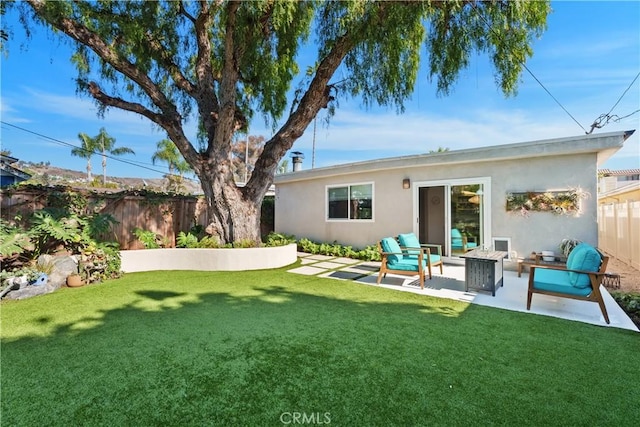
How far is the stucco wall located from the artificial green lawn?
138 inches

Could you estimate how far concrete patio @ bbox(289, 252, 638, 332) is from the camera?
4053 millimetres

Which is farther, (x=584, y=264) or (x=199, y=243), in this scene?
(x=199, y=243)

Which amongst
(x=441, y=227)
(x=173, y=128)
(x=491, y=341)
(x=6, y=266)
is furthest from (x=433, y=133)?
(x=6, y=266)

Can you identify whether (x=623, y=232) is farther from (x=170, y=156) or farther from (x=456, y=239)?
(x=170, y=156)

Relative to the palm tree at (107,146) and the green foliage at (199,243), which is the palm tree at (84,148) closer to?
the palm tree at (107,146)

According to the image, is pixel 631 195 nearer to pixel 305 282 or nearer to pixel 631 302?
pixel 631 302

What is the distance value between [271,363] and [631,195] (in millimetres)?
12967

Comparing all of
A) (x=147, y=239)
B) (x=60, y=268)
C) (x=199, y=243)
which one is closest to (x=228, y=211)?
(x=199, y=243)

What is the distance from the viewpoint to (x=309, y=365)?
263 centimetres

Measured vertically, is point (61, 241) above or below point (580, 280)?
above

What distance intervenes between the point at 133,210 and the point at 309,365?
7.70 meters

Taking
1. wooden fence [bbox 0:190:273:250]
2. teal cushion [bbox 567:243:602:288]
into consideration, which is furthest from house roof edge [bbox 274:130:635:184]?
wooden fence [bbox 0:190:273:250]

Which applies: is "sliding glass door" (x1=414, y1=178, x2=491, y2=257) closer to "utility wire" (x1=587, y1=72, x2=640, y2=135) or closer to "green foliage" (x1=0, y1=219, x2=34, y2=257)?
"utility wire" (x1=587, y1=72, x2=640, y2=135)

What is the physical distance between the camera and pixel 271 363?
2.67 metres
